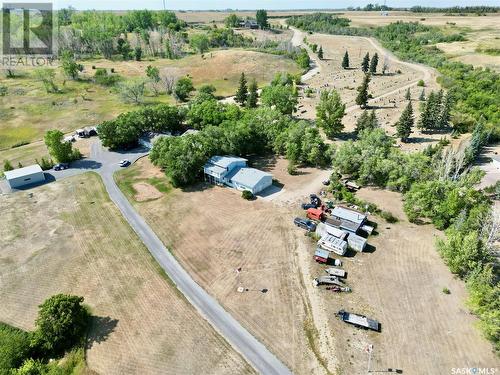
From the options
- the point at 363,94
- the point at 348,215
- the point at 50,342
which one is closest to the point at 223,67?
the point at 363,94

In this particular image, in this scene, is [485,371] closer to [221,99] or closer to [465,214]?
[465,214]

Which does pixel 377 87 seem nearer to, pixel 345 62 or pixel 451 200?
pixel 345 62

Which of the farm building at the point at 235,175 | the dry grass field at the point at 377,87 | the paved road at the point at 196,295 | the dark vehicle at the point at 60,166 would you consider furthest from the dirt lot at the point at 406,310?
the dark vehicle at the point at 60,166

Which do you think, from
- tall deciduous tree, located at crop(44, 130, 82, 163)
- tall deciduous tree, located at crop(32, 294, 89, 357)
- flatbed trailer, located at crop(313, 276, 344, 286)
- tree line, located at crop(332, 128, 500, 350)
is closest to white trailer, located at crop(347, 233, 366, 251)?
flatbed trailer, located at crop(313, 276, 344, 286)

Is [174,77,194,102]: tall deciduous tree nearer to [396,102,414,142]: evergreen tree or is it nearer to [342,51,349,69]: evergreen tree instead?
[396,102,414,142]: evergreen tree

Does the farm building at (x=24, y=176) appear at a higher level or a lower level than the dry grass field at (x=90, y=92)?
lower

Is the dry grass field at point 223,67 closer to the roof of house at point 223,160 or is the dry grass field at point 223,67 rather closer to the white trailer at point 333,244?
the roof of house at point 223,160
